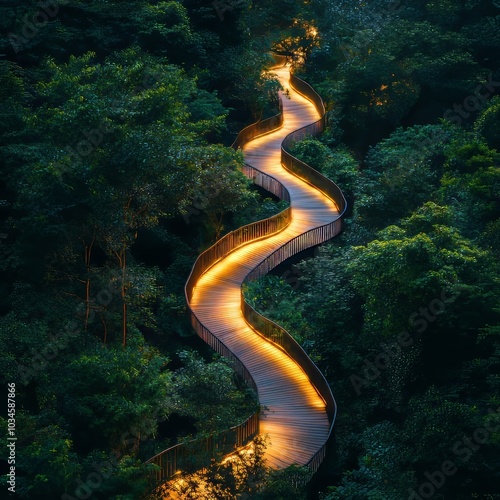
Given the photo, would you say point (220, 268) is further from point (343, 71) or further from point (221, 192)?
point (343, 71)

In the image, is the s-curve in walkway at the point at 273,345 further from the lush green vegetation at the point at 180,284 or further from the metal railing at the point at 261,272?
the lush green vegetation at the point at 180,284

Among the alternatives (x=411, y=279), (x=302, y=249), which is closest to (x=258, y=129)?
(x=302, y=249)

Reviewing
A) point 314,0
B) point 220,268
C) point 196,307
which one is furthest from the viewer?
point 314,0

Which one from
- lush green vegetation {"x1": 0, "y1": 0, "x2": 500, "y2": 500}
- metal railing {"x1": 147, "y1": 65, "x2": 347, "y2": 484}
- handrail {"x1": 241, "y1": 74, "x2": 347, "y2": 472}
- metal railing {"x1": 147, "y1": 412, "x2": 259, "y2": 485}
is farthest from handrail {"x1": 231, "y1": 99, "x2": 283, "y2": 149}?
metal railing {"x1": 147, "y1": 412, "x2": 259, "y2": 485}

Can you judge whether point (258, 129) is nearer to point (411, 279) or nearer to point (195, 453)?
point (411, 279)

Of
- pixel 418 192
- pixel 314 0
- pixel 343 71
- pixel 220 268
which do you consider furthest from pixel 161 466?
pixel 314 0
